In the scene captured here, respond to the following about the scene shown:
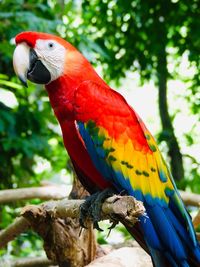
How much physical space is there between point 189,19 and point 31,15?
1272 millimetres

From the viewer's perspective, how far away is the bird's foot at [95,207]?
5.30 ft

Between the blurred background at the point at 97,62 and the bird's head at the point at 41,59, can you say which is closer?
the bird's head at the point at 41,59

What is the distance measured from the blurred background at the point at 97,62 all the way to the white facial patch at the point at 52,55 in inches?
35.8

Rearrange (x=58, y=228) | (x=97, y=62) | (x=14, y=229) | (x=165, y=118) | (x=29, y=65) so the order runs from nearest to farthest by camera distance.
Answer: (x=29, y=65)
(x=58, y=228)
(x=14, y=229)
(x=97, y=62)
(x=165, y=118)

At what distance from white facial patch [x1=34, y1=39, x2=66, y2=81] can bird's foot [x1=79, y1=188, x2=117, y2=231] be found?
0.42 metres

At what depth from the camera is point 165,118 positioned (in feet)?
14.3

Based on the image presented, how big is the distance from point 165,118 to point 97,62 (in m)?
0.80

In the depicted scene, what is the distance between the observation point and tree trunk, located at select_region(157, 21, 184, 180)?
3930mm

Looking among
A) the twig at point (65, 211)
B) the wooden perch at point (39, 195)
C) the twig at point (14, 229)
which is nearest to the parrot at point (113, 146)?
the twig at point (65, 211)

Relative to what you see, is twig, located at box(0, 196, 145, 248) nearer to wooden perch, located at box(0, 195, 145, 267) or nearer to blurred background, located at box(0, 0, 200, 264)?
wooden perch, located at box(0, 195, 145, 267)

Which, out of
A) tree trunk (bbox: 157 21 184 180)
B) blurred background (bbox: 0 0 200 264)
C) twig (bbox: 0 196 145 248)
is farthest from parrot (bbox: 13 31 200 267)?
tree trunk (bbox: 157 21 184 180)

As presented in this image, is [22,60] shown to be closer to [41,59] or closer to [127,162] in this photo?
[41,59]

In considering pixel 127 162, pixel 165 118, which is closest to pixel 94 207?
pixel 127 162

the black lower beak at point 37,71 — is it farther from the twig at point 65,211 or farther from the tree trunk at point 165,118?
the tree trunk at point 165,118
